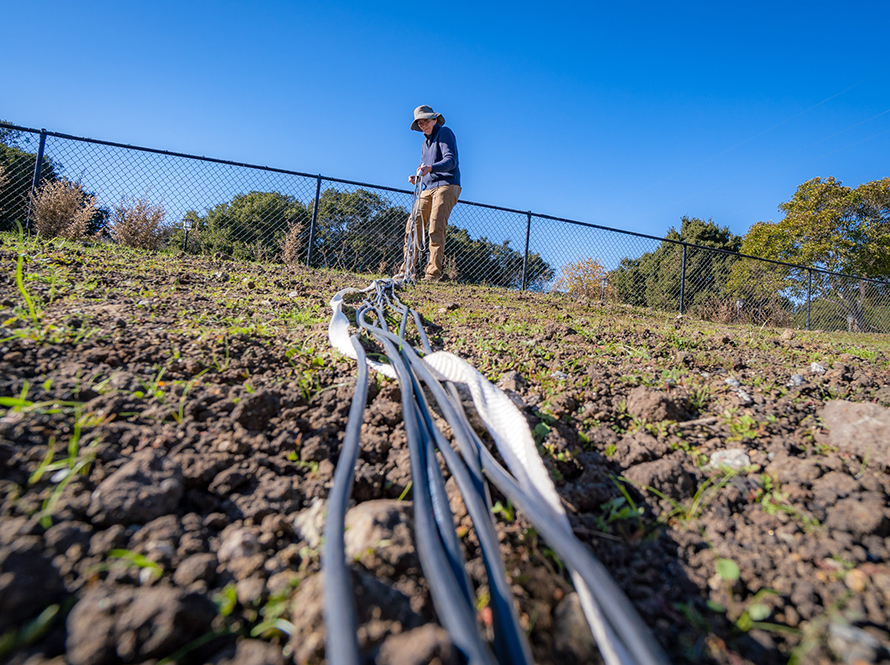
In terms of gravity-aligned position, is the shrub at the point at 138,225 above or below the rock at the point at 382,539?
above

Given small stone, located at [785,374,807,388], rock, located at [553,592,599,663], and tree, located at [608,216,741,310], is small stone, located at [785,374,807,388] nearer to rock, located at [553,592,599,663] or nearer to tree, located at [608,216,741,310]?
rock, located at [553,592,599,663]

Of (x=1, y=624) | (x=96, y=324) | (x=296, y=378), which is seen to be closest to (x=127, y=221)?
(x=96, y=324)

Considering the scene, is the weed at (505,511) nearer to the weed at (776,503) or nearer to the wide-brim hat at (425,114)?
the weed at (776,503)

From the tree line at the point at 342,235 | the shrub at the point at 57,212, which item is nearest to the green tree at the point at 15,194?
the tree line at the point at 342,235

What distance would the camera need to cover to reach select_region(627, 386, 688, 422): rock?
133 centimetres

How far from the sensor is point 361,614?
0.59 m

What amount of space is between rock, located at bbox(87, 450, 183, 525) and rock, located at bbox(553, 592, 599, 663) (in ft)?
2.32

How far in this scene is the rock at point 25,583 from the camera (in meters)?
0.53

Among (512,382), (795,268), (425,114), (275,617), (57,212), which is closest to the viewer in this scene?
(275,617)

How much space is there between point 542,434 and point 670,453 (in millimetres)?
358

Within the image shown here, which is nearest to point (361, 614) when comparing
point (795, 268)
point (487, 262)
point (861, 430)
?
point (861, 430)

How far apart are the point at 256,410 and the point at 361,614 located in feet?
2.18

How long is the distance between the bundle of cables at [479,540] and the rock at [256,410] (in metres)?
0.25

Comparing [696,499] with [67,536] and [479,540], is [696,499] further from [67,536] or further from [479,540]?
[67,536]
